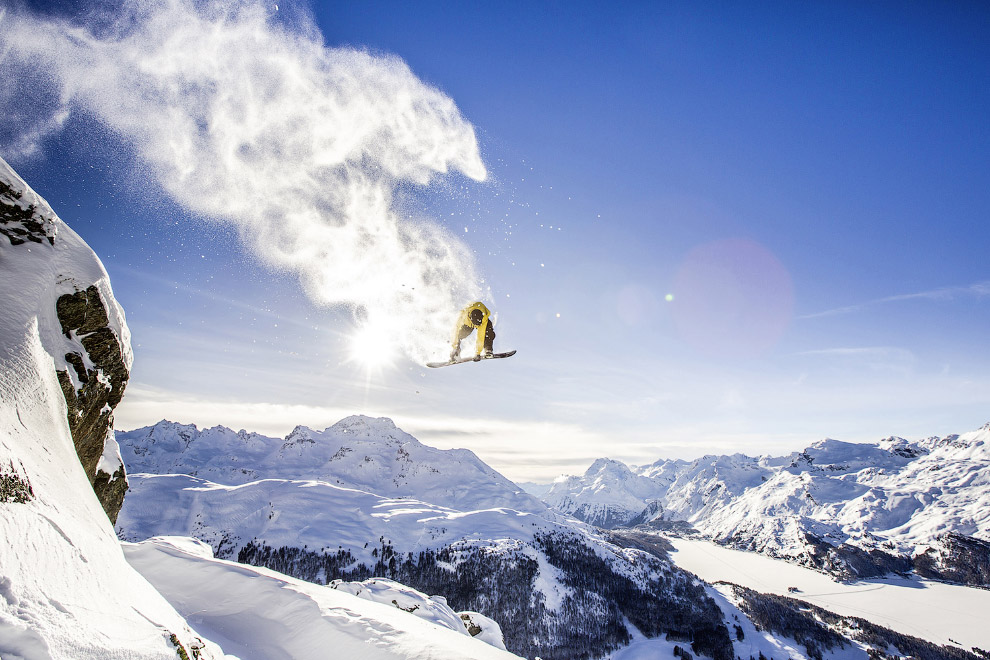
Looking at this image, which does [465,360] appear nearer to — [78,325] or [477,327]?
[477,327]

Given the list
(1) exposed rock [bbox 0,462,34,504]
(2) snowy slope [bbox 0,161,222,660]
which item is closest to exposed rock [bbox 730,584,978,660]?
(2) snowy slope [bbox 0,161,222,660]

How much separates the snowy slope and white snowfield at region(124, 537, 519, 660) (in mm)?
4025

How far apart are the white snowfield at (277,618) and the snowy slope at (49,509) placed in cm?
402

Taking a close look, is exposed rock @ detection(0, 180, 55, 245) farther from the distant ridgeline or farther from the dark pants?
the distant ridgeline

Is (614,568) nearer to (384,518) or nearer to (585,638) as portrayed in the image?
(585,638)

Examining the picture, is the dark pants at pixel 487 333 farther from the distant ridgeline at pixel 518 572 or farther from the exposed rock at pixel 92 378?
the distant ridgeline at pixel 518 572

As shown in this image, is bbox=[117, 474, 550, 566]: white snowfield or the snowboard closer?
the snowboard

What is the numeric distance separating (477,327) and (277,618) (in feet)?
46.4

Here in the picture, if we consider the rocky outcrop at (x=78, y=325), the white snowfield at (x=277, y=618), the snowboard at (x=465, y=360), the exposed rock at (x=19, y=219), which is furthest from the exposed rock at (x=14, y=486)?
the snowboard at (x=465, y=360)

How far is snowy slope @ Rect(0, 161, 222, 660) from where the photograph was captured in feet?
18.5

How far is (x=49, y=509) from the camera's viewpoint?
25.2 ft

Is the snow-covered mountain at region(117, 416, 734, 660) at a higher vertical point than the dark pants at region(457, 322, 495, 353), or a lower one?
lower

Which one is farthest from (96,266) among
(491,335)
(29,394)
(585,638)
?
(585,638)

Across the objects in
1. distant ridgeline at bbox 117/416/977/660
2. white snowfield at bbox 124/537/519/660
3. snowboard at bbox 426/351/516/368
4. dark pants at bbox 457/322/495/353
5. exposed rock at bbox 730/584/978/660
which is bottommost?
exposed rock at bbox 730/584/978/660
